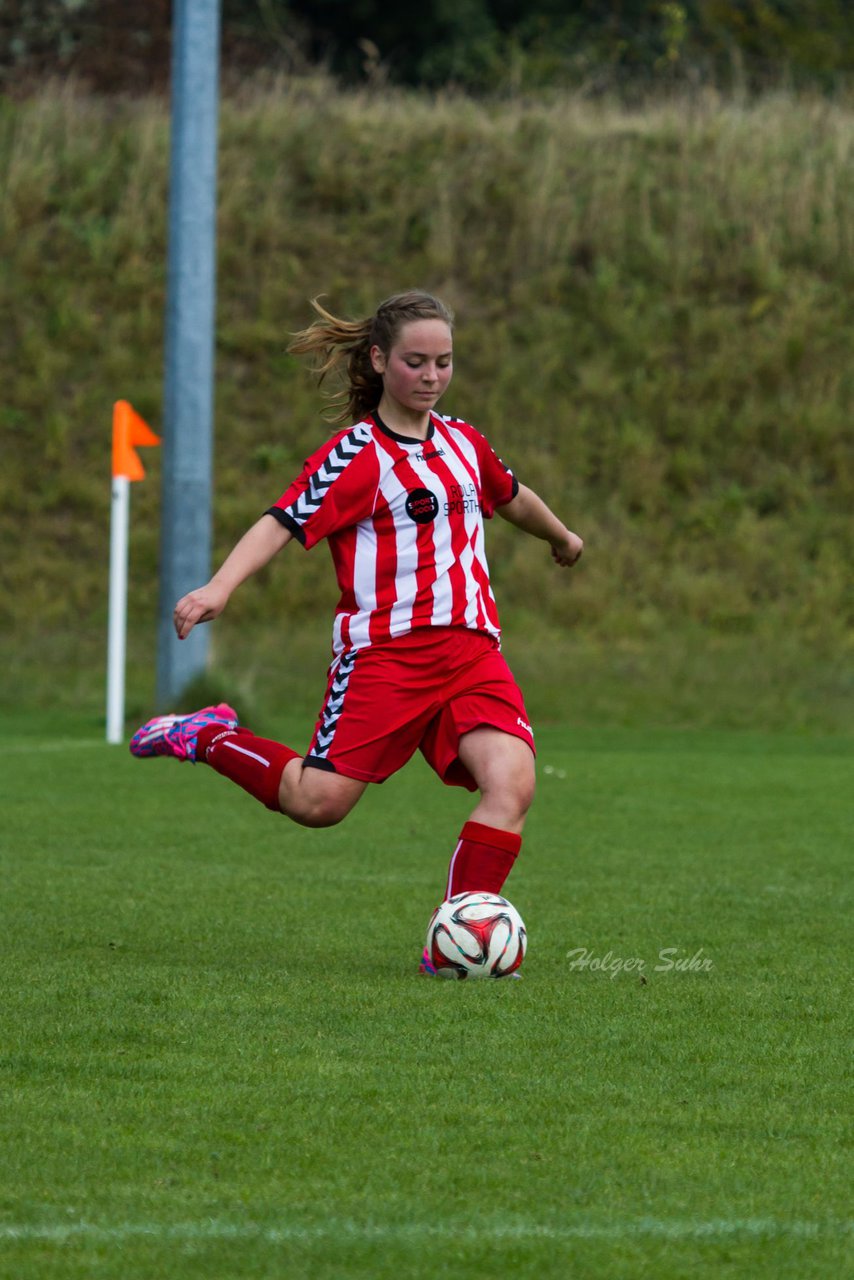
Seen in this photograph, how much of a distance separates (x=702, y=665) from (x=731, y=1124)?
12.8 m

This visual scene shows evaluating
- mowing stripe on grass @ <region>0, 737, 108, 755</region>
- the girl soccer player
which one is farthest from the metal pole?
the girl soccer player

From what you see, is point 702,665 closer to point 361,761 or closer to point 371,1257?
point 361,761

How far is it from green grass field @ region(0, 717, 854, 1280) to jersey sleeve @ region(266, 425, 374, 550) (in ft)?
3.94

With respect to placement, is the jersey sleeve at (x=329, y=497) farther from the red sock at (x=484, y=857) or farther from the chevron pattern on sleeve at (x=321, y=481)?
the red sock at (x=484, y=857)

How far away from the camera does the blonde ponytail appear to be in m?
5.31

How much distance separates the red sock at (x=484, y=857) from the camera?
5227 mm

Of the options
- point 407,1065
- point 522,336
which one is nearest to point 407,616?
point 407,1065

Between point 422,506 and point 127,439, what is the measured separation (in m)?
7.34

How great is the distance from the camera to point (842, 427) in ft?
65.1

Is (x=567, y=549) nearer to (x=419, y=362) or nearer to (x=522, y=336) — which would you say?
(x=419, y=362)

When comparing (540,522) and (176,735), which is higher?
(540,522)

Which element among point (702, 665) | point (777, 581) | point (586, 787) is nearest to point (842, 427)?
point (777, 581)

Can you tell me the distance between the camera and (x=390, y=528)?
5289mm

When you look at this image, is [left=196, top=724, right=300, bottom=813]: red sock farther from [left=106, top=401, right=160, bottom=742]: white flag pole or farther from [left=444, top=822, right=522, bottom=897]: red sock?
[left=106, top=401, right=160, bottom=742]: white flag pole
